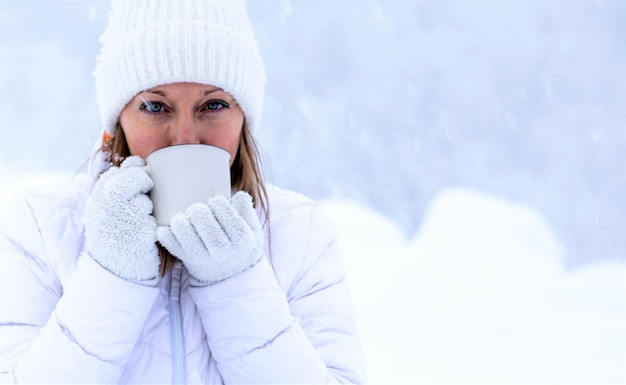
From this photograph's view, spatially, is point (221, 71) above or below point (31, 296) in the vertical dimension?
above

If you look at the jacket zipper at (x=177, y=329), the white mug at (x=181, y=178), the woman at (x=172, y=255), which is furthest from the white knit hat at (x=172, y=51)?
the jacket zipper at (x=177, y=329)

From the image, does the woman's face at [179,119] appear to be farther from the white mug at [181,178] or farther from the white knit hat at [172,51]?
the white mug at [181,178]

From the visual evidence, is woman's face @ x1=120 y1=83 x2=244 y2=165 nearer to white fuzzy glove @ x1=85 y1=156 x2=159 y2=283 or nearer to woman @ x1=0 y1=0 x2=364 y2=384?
woman @ x1=0 y1=0 x2=364 y2=384

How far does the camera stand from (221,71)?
131cm

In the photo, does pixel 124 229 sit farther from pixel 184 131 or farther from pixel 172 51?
pixel 172 51

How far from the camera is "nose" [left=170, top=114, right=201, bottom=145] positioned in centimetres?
122

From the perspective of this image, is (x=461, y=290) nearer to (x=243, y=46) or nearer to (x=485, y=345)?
(x=485, y=345)

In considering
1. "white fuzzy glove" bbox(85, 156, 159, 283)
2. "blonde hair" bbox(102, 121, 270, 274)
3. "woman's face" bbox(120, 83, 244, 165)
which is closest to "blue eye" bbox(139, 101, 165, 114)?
"woman's face" bbox(120, 83, 244, 165)

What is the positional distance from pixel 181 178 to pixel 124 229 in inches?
4.9

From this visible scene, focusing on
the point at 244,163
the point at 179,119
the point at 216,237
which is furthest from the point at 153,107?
the point at 216,237

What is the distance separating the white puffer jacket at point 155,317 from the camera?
1.05 m

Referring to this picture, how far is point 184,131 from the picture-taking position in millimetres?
1219

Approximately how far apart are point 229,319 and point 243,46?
→ 1.98ft

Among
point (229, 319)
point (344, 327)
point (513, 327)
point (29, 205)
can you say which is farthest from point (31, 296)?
point (513, 327)
